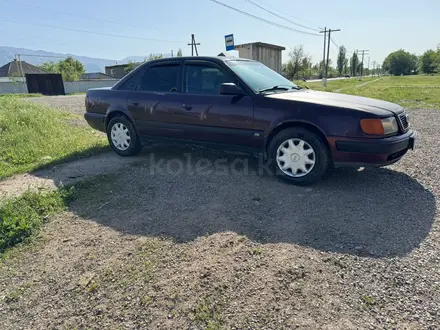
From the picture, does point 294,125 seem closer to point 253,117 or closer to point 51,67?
point 253,117

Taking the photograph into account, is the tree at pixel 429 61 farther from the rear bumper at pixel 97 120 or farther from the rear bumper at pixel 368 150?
the rear bumper at pixel 97 120

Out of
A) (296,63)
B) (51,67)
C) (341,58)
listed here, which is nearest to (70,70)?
(51,67)

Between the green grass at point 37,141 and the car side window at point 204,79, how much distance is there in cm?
260

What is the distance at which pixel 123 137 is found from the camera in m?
5.48

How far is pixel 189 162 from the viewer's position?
16.9 ft

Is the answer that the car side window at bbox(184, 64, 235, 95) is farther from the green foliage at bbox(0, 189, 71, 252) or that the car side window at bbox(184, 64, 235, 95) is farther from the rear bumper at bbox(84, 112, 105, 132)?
the green foliage at bbox(0, 189, 71, 252)

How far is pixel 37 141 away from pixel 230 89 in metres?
4.79

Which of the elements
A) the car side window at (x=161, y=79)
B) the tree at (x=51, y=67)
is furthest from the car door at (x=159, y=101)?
the tree at (x=51, y=67)

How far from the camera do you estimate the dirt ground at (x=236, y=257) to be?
2.06m

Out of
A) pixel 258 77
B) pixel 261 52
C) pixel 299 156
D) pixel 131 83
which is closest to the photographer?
pixel 299 156

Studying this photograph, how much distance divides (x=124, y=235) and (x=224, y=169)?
6.68 ft

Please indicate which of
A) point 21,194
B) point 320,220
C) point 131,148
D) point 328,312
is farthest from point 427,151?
point 21,194

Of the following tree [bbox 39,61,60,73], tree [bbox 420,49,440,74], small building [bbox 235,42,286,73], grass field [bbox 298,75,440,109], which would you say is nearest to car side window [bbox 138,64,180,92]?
small building [bbox 235,42,286,73]

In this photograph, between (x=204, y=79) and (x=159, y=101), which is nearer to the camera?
(x=204, y=79)
